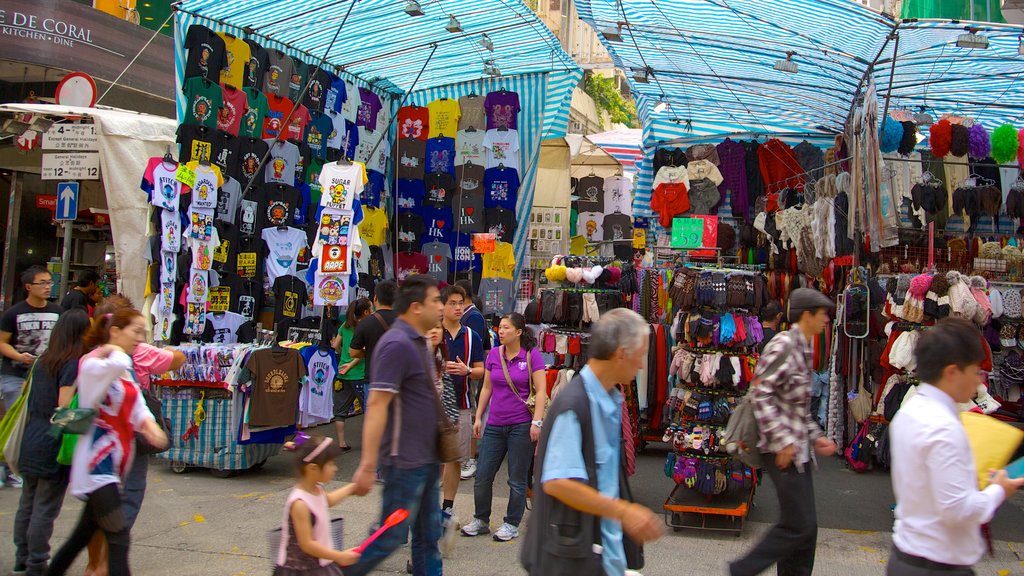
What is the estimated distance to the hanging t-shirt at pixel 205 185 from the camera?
9.55m

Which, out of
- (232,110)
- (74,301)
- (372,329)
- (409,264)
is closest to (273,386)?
(372,329)

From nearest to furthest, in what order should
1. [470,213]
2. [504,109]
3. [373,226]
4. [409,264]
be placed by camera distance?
1. [373,226]
2. [504,109]
3. [470,213]
4. [409,264]

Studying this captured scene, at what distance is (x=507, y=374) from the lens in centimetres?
657

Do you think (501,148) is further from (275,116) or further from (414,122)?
(275,116)

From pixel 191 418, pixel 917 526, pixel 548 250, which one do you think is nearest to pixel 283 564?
pixel 917 526

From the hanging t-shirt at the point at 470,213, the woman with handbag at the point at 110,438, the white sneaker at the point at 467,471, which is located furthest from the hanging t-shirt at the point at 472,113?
→ the woman with handbag at the point at 110,438

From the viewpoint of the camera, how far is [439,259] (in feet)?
42.9

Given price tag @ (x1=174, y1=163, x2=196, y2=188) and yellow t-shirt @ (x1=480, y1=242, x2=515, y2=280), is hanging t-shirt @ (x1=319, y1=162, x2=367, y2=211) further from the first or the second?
yellow t-shirt @ (x1=480, y1=242, x2=515, y2=280)

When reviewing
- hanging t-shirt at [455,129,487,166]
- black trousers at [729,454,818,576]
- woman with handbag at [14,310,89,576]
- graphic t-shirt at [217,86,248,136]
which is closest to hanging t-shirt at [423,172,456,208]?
hanging t-shirt at [455,129,487,166]

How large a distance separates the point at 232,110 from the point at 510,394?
18.3 feet

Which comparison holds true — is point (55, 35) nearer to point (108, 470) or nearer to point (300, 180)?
point (300, 180)

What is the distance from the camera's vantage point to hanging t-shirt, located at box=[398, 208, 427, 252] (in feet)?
43.4

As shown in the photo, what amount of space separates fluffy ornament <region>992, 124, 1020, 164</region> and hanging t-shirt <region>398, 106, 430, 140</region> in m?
7.37

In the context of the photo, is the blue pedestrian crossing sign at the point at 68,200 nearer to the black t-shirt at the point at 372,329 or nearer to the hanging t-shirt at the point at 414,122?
the hanging t-shirt at the point at 414,122
